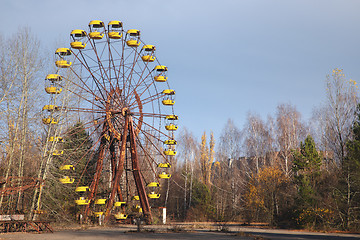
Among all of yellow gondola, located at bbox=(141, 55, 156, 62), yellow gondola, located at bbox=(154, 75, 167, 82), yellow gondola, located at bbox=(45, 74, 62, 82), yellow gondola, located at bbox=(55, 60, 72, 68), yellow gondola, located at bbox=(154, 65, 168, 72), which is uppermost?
yellow gondola, located at bbox=(141, 55, 156, 62)

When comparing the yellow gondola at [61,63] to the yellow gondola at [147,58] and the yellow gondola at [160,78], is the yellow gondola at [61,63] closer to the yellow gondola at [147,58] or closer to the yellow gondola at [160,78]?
the yellow gondola at [147,58]

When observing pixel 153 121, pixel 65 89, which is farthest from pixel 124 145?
pixel 65 89

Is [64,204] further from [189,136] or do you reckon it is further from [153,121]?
[189,136]

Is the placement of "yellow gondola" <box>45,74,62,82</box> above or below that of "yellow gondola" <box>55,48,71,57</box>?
below

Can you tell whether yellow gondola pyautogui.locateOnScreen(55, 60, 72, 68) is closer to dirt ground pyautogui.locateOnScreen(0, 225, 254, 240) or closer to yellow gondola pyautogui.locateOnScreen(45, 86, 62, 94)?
yellow gondola pyautogui.locateOnScreen(45, 86, 62, 94)

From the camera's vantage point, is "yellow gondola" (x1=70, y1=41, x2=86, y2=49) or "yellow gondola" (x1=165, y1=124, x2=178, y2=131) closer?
"yellow gondola" (x1=70, y1=41, x2=86, y2=49)

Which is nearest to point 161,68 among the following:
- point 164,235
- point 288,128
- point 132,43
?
point 132,43

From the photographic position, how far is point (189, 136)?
218 feet

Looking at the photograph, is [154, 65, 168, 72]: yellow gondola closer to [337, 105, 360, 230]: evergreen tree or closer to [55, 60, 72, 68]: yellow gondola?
A: [55, 60, 72, 68]: yellow gondola

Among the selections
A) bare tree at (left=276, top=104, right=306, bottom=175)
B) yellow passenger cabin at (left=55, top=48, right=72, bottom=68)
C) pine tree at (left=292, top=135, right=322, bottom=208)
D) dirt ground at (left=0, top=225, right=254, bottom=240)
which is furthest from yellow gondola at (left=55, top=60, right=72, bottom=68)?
bare tree at (left=276, top=104, right=306, bottom=175)

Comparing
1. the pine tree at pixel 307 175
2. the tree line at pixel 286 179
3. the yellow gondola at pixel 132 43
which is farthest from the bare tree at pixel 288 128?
the yellow gondola at pixel 132 43

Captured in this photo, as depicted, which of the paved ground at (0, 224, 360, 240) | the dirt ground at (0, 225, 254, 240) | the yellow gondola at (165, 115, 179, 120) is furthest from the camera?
the yellow gondola at (165, 115, 179, 120)

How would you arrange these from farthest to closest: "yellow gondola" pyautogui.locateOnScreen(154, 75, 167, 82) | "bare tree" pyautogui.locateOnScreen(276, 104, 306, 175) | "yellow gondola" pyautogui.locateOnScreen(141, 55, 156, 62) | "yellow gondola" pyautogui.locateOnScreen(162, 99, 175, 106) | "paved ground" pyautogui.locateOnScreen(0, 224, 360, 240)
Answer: "bare tree" pyautogui.locateOnScreen(276, 104, 306, 175) < "yellow gondola" pyautogui.locateOnScreen(154, 75, 167, 82) < "yellow gondola" pyautogui.locateOnScreen(141, 55, 156, 62) < "yellow gondola" pyautogui.locateOnScreen(162, 99, 175, 106) < "paved ground" pyautogui.locateOnScreen(0, 224, 360, 240)

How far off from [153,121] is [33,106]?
861 centimetres
